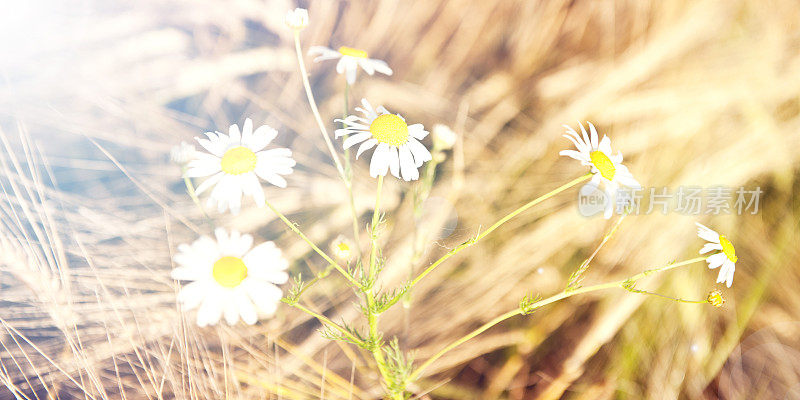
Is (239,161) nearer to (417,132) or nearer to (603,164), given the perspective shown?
(417,132)

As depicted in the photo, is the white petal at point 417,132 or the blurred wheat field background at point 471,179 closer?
the white petal at point 417,132

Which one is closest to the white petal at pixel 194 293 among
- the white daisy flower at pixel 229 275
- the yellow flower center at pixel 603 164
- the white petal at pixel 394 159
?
the white daisy flower at pixel 229 275

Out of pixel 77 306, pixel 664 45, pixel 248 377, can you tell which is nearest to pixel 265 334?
pixel 248 377

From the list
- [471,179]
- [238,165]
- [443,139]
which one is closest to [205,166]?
[238,165]

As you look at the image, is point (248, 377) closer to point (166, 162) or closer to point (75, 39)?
point (166, 162)

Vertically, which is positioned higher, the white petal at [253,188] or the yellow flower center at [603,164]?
the white petal at [253,188]

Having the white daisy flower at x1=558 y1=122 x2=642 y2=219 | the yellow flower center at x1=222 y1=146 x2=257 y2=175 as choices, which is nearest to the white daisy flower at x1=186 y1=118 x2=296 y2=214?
the yellow flower center at x1=222 y1=146 x2=257 y2=175

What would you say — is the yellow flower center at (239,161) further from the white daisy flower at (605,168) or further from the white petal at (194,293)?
the white daisy flower at (605,168)
